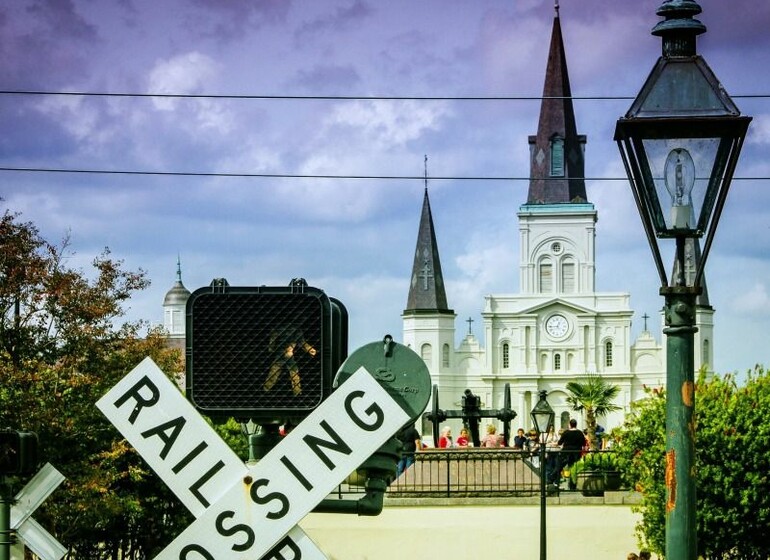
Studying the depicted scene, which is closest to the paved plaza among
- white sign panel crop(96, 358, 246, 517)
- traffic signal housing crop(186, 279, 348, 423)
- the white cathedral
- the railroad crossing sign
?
the railroad crossing sign

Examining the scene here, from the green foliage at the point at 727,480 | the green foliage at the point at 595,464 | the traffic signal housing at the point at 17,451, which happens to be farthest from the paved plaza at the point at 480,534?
the traffic signal housing at the point at 17,451

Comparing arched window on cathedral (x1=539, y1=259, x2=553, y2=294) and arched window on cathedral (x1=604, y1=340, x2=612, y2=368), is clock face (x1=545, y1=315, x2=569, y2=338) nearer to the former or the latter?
arched window on cathedral (x1=604, y1=340, x2=612, y2=368)

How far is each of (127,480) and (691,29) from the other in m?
20.5

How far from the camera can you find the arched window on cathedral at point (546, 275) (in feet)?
492

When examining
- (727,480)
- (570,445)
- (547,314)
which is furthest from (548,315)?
(727,480)

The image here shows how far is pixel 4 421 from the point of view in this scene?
69.9ft

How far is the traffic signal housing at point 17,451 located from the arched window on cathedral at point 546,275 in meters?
142

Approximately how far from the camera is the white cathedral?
143 m

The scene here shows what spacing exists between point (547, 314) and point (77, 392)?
124447mm

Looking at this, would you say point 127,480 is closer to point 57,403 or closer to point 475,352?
point 57,403

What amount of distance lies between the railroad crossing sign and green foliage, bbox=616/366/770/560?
11957 millimetres

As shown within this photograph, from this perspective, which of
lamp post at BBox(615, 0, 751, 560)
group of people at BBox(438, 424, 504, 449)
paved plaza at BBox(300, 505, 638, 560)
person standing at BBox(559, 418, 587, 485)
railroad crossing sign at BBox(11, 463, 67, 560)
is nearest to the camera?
lamp post at BBox(615, 0, 751, 560)

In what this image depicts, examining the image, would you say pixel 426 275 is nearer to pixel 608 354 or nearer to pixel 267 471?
pixel 608 354

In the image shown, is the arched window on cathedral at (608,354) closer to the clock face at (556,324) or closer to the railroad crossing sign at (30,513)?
the clock face at (556,324)
